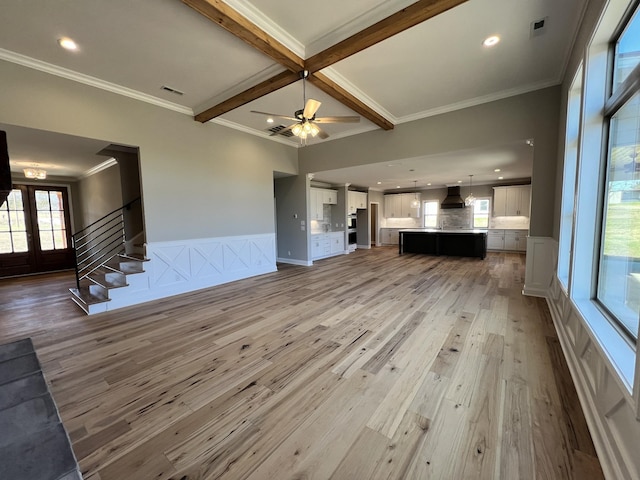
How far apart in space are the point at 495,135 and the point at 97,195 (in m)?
9.26

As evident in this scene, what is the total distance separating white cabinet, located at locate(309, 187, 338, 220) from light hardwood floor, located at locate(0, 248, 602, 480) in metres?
4.59

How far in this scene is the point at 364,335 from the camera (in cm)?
296

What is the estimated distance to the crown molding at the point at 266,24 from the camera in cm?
252

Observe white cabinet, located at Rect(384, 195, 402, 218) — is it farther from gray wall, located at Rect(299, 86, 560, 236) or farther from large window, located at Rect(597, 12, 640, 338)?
large window, located at Rect(597, 12, 640, 338)

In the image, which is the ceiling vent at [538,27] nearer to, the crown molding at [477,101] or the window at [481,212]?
the crown molding at [477,101]

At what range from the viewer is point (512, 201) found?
30.3 ft

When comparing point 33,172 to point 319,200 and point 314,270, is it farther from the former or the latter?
point 319,200

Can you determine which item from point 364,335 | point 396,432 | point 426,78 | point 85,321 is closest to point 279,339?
point 364,335

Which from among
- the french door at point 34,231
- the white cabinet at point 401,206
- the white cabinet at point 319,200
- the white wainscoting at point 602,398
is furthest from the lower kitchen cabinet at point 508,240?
the french door at point 34,231

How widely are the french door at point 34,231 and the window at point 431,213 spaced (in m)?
12.6

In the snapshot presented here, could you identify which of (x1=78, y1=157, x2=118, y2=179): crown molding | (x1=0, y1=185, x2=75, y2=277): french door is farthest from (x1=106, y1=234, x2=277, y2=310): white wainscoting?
(x1=0, y1=185, x2=75, y2=277): french door

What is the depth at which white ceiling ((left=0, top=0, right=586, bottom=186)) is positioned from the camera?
2531 mm

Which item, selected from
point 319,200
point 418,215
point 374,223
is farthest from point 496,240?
point 319,200

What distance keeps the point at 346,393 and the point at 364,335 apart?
101 centimetres
